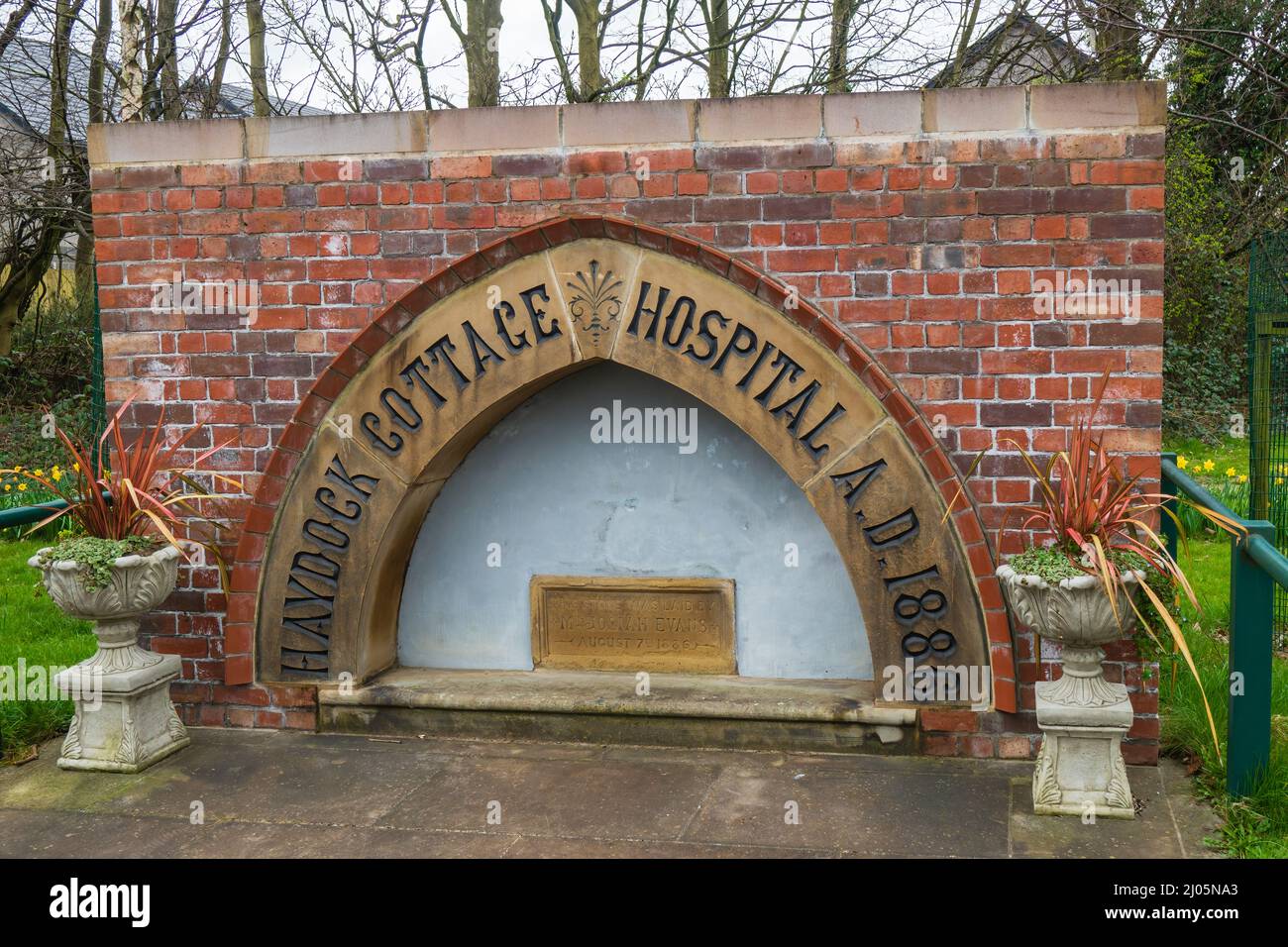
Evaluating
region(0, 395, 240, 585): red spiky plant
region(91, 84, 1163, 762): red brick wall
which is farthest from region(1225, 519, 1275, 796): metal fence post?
region(0, 395, 240, 585): red spiky plant

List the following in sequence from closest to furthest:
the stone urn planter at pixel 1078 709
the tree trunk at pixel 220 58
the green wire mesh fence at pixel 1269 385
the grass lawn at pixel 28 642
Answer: the stone urn planter at pixel 1078 709 < the grass lawn at pixel 28 642 < the green wire mesh fence at pixel 1269 385 < the tree trunk at pixel 220 58

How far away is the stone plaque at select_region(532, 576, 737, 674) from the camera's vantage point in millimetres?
5086

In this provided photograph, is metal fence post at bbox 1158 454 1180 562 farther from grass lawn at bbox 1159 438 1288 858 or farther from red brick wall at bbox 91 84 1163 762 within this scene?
red brick wall at bbox 91 84 1163 762

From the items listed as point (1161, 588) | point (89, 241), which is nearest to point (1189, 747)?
point (1161, 588)

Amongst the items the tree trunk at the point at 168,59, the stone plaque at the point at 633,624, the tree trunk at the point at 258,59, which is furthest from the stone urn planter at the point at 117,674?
the tree trunk at the point at 168,59

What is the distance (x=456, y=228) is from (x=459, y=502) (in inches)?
48.2

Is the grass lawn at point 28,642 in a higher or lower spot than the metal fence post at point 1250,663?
lower

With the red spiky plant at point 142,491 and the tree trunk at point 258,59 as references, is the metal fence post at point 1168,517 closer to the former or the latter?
the red spiky plant at point 142,491

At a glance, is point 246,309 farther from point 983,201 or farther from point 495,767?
point 983,201

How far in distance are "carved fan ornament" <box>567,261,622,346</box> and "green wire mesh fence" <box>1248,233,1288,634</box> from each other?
3.60m

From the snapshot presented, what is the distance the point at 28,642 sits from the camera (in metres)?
6.63

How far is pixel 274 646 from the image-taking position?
501 cm

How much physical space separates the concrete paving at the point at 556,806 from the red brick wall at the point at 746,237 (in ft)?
1.32

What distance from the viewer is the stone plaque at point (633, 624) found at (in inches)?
200
